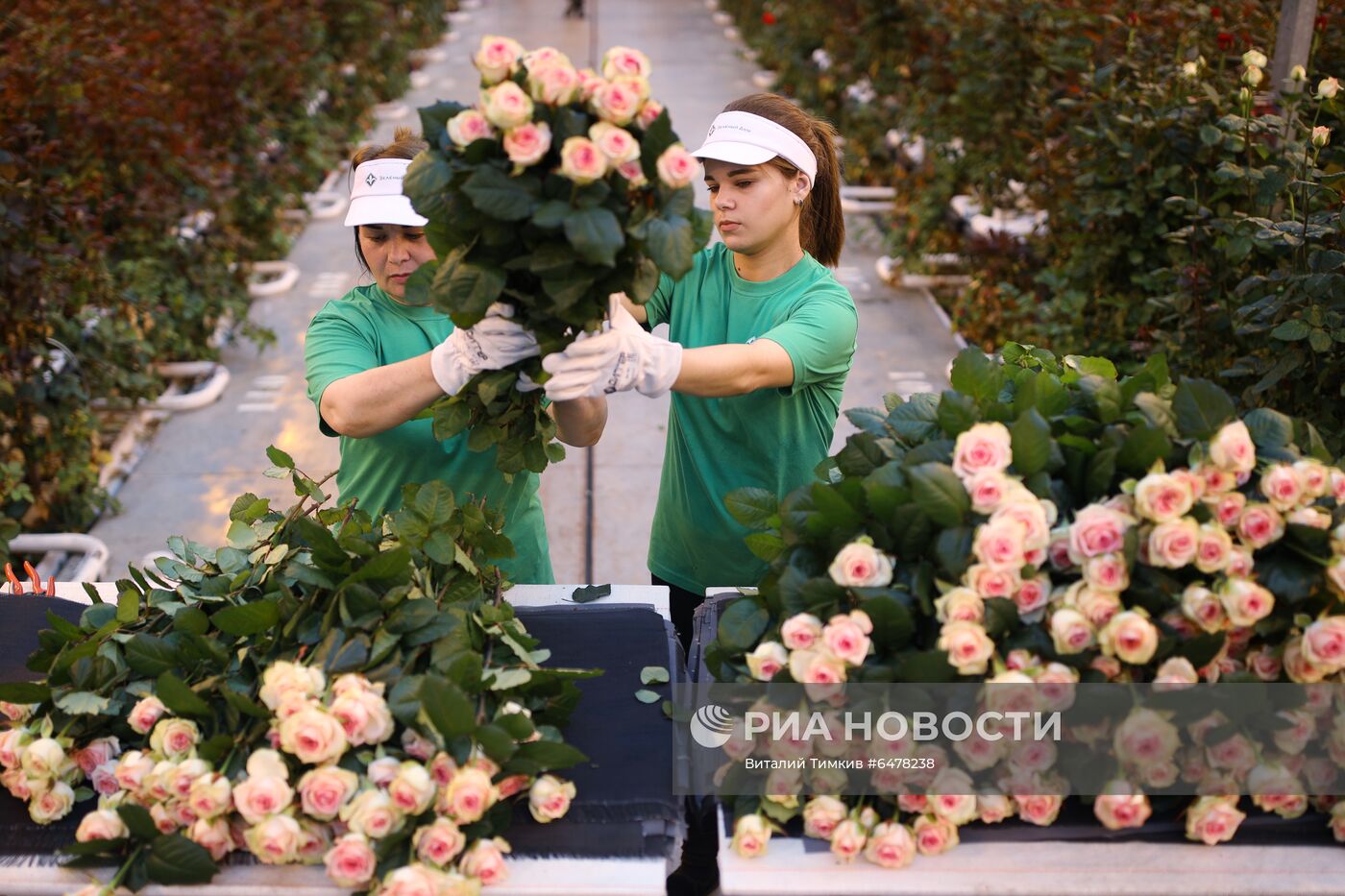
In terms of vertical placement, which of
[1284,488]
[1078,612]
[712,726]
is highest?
[1284,488]

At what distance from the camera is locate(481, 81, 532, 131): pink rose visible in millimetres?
1457

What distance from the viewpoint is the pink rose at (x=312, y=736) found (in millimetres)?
1455

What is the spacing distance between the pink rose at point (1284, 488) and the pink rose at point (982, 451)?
321 mm

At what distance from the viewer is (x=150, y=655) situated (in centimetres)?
167

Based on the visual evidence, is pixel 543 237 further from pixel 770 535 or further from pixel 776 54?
pixel 776 54

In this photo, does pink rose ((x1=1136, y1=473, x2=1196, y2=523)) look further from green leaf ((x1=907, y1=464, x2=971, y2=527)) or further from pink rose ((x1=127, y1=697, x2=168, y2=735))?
pink rose ((x1=127, y1=697, x2=168, y2=735))

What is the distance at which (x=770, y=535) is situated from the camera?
177cm

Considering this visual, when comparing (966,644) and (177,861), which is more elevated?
(966,644)

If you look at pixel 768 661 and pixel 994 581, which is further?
pixel 768 661

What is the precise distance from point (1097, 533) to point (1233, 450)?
0.20 metres

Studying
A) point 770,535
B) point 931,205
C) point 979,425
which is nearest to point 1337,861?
point 979,425

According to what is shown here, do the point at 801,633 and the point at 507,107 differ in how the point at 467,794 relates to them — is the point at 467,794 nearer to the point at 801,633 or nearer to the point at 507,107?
the point at 801,633

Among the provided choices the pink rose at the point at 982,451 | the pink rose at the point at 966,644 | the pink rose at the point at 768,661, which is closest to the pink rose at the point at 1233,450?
the pink rose at the point at 982,451

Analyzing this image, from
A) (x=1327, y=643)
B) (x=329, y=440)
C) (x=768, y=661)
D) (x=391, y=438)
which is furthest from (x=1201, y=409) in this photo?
(x=329, y=440)
